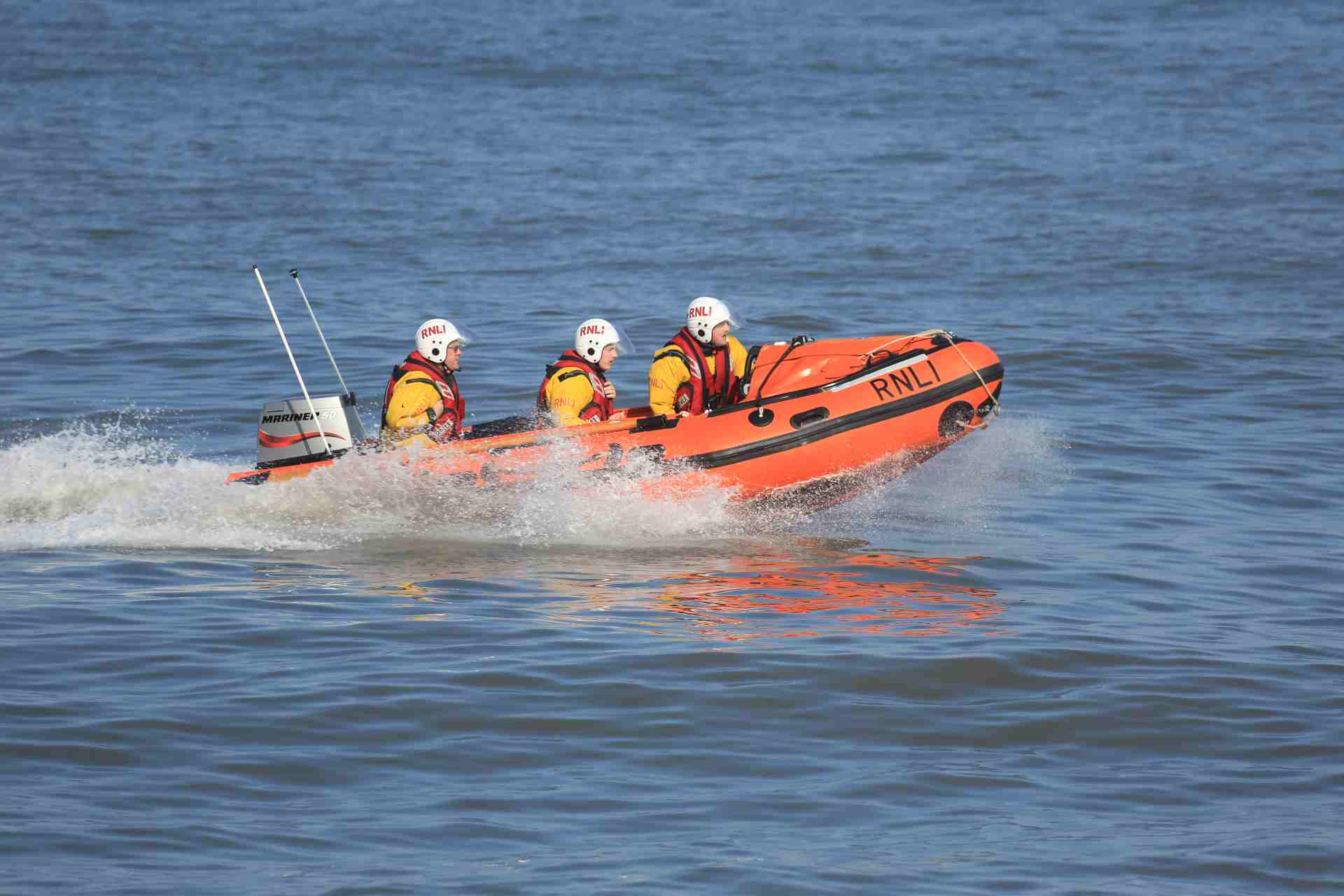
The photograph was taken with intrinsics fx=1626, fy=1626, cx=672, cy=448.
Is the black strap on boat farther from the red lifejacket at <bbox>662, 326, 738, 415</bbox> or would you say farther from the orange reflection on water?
the orange reflection on water

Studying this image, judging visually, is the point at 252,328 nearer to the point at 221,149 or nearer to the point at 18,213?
the point at 18,213

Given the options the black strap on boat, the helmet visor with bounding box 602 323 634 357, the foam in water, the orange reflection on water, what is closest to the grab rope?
the black strap on boat

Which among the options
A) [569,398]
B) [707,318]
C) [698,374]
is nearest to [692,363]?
[698,374]

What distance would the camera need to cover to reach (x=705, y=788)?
189 inches

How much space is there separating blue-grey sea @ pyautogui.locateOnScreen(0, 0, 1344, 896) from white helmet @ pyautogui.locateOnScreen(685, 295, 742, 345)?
88 cm

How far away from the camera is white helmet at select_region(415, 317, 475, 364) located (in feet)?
25.8

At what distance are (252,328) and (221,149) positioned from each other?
7.91 metres

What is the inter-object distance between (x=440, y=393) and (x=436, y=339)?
27 centimetres

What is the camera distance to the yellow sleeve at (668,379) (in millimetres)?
8133

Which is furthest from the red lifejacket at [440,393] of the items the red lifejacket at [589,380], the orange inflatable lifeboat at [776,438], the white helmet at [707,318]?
the white helmet at [707,318]

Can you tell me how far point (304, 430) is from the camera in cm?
796

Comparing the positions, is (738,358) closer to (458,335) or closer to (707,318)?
(707,318)

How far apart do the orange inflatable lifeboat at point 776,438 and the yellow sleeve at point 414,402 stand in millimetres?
174

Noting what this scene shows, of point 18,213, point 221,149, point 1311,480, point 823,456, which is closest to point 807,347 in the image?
point 823,456
